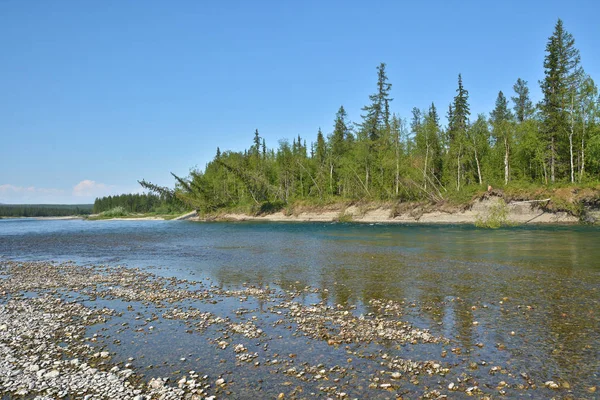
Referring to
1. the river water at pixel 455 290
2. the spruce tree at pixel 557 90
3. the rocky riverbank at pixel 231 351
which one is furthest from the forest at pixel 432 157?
the rocky riverbank at pixel 231 351

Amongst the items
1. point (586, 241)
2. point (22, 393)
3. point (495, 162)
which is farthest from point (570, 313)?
point (495, 162)

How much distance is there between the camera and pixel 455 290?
17.5 metres

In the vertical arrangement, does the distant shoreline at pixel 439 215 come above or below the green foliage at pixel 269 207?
below

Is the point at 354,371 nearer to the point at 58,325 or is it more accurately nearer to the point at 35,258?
the point at 58,325

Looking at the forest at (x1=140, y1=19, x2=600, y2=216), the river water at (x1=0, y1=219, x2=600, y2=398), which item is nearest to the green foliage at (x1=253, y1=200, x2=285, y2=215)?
the forest at (x1=140, y1=19, x2=600, y2=216)

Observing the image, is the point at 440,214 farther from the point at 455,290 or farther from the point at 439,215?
the point at 455,290

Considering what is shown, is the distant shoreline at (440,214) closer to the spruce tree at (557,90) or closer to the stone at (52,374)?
Answer: the spruce tree at (557,90)

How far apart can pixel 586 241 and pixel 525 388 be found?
1347 inches

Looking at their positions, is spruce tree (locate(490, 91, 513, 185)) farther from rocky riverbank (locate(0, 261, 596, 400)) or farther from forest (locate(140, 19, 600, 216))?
rocky riverbank (locate(0, 261, 596, 400))

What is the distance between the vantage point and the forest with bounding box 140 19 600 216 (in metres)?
61.4

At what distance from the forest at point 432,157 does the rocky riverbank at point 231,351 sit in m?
59.2

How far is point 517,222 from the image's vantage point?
196 ft

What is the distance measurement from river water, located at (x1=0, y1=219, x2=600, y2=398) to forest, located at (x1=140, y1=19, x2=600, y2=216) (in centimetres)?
3427

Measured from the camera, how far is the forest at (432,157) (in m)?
61.4
